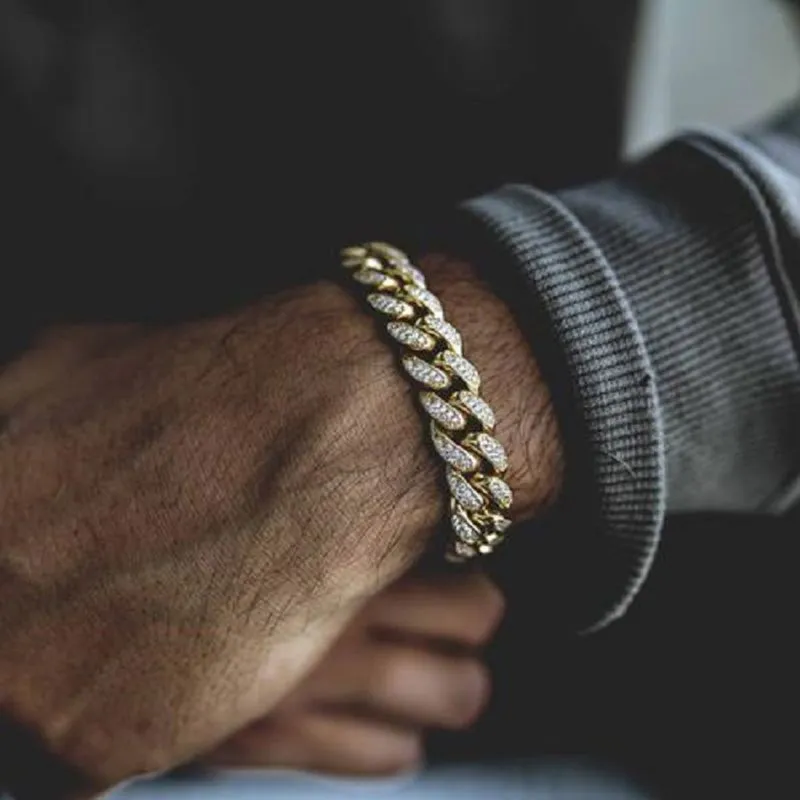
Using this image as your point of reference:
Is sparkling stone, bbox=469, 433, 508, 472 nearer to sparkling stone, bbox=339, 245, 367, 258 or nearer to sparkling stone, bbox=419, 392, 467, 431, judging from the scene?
sparkling stone, bbox=419, 392, 467, 431

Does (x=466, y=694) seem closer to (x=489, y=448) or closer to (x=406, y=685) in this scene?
(x=406, y=685)

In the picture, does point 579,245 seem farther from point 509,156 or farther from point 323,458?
point 509,156

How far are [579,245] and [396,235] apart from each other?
33 cm

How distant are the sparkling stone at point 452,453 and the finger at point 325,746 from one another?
27 cm

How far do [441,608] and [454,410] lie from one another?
18 centimetres

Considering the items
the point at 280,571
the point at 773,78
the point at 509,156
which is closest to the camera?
the point at 280,571

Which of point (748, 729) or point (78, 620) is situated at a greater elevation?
point (78, 620)

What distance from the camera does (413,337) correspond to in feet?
2.27

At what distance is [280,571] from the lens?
685 mm

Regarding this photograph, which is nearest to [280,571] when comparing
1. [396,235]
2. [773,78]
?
[396,235]

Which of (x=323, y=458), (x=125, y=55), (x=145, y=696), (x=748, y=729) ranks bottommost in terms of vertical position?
(x=748, y=729)

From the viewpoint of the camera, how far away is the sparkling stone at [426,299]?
0.70m

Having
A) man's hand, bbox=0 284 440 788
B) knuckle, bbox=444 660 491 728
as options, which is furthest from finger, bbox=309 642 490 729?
man's hand, bbox=0 284 440 788

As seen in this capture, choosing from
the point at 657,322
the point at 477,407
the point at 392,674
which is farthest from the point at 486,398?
the point at 392,674
